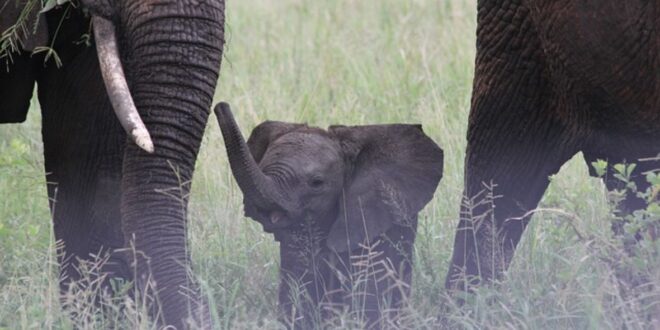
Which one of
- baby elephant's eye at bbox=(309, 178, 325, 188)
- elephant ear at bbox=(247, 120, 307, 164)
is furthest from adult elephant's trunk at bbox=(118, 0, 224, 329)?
elephant ear at bbox=(247, 120, 307, 164)

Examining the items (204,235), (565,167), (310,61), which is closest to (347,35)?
(310,61)

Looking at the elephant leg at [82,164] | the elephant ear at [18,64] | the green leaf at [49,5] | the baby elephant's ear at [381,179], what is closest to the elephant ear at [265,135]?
the baby elephant's ear at [381,179]

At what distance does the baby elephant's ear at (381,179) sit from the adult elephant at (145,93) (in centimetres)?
65

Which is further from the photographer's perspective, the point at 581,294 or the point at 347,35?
the point at 347,35

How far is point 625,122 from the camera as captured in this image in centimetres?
435

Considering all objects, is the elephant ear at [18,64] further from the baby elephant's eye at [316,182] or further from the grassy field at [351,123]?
the baby elephant's eye at [316,182]

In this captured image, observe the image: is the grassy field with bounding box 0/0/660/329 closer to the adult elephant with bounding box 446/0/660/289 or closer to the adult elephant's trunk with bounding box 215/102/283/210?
the adult elephant with bounding box 446/0/660/289

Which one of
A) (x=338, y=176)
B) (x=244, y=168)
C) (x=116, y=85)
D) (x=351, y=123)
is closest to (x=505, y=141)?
(x=338, y=176)

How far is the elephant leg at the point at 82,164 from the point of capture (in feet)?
15.0

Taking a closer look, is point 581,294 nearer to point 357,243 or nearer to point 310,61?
point 357,243

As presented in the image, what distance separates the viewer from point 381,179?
492 centimetres

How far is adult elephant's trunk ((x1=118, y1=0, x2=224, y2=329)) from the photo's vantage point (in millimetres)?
3896

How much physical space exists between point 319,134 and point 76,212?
0.74 meters

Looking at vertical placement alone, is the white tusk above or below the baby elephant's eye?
above
